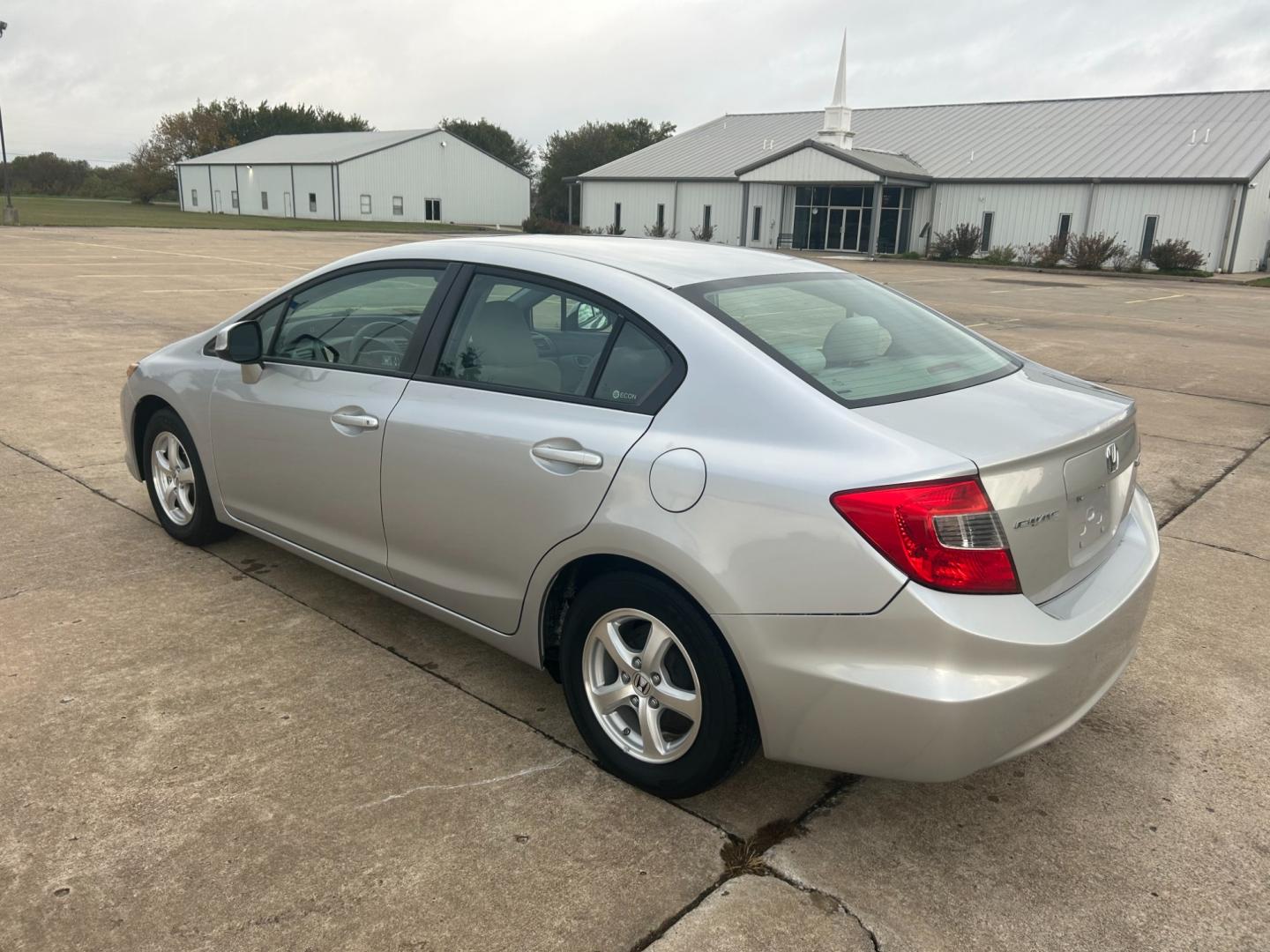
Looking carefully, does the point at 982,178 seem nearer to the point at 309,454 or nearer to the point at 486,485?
the point at 309,454

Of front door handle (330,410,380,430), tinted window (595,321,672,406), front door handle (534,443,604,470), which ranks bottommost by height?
front door handle (330,410,380,430)

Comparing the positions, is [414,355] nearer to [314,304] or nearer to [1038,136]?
[314,304]

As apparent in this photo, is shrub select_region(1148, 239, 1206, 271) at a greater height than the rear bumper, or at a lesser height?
greater

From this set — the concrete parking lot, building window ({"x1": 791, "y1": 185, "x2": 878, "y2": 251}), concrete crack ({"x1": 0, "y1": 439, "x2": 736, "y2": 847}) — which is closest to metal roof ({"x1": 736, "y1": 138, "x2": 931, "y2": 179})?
building window ({"x1": 791, "y1": 185, "x2": 878, "y2": 251})

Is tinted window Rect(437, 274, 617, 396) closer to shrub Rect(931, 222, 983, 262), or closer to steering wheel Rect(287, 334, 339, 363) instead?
steering wheel Rect(287, 334, 339, 363)

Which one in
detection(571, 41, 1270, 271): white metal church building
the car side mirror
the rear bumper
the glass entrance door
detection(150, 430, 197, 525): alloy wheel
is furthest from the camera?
the glass entrance door

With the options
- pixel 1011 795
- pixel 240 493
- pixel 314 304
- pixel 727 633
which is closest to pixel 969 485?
pixel 727 633

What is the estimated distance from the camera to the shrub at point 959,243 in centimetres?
4212

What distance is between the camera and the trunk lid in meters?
2.53

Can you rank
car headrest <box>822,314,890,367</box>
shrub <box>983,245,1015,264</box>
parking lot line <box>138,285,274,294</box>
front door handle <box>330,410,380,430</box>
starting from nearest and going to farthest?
car headrest <box>822,314,890,367</box> → front door handle <box>330,410,380,430</box> → parking lot line <box>138,285,274,294</box> → shrub <box>983,245,1015,264</box>

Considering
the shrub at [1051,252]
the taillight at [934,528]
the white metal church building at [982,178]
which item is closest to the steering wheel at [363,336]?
the taillight at [934,528]

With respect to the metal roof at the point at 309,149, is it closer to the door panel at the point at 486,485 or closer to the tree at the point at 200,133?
the tree at the point at 200,133

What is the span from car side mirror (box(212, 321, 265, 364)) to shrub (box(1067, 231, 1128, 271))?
3870cm

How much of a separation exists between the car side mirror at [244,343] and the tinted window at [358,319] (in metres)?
0.09
